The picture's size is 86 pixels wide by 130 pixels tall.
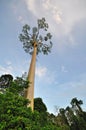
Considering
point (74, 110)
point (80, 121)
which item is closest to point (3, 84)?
point (80, 121)

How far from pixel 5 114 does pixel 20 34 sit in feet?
66.4

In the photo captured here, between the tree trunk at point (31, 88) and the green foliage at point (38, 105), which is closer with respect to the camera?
the tree trunk at point (31, 88)

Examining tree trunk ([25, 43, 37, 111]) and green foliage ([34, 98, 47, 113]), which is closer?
tree trunk ([25, 43, 37, 111])

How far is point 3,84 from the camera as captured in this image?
31688 mm

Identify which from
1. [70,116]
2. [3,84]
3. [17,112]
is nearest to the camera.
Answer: [17,112]

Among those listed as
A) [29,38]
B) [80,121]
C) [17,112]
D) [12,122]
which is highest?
[29,38]

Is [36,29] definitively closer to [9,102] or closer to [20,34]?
[20,34]

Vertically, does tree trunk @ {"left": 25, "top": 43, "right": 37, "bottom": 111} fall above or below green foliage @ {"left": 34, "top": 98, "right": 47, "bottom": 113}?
below

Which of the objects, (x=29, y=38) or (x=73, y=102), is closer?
(x=29, y=38)

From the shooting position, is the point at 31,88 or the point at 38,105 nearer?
the point at 31,88

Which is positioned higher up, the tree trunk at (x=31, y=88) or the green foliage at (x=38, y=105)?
the green foliage at (x=38, y=105)

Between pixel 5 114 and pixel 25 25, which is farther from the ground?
pixel 25 25

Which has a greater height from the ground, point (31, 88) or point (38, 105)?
point (38, 105)

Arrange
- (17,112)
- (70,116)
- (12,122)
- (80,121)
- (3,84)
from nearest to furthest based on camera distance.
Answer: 1. (12,122)
2. (17,112)
3. (3,84)
4. (80,121)
5. (70,116)
